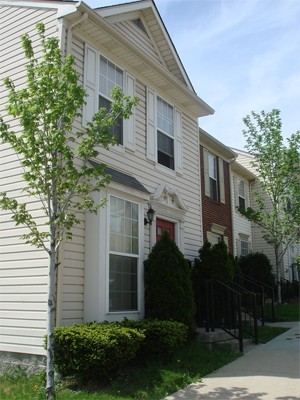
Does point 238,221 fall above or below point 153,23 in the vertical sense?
below

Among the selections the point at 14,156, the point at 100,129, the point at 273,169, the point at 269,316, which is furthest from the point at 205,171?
the point at 100,129

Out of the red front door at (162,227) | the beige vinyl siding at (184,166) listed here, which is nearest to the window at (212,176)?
the beige vinyl siding at (184,166)

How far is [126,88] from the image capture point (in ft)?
32.6

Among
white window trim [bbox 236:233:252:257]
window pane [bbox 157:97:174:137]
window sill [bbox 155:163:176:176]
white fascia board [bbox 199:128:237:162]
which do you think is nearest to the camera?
window sill [bbox 155:163:176:176]

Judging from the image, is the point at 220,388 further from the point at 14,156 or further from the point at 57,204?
the point at 14,156

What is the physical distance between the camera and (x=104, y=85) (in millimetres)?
9289

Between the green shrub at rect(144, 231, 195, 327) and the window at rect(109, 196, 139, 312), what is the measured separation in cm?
33

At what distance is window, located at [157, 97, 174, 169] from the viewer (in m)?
11.1

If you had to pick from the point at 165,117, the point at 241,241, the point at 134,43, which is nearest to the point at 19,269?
the point at 165,117

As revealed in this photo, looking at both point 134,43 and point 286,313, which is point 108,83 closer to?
point 134,43

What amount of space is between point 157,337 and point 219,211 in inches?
346

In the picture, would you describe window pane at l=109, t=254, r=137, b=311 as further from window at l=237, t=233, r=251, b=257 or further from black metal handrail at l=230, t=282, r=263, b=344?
window at l=237, t=233, r=251, b=257

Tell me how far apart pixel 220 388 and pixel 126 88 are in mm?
6568

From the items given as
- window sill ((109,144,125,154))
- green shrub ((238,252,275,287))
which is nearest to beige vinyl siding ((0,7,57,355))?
window sill ((109,144,125,154))
